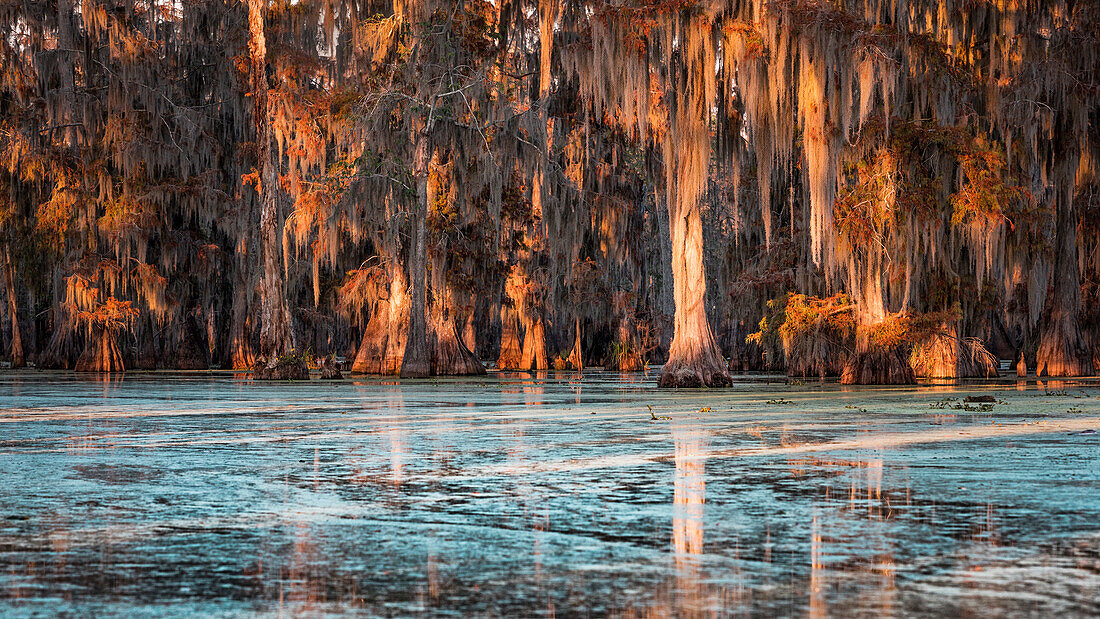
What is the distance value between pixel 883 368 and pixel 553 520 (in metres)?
21.2

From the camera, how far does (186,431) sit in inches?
474

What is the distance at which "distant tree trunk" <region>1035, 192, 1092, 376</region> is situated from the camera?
3192cm

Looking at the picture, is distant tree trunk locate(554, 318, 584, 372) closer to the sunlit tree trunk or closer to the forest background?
the forest background

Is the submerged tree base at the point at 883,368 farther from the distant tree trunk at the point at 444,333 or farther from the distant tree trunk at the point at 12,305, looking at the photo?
the distant tree trunk at the point at 12,305

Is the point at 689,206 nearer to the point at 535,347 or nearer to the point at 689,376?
the point at 689,376

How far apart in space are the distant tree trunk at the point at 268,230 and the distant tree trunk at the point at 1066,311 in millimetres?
18757

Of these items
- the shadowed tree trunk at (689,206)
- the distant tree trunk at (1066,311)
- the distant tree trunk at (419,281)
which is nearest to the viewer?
the shadowed tree trunk at (689,206)

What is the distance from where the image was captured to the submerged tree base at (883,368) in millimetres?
25875

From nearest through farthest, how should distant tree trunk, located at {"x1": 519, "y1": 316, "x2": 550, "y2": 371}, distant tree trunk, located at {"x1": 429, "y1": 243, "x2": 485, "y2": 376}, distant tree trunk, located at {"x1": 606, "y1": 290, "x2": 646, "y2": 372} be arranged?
distant tree trunk, located at {"x1": 429, "y1": 243, "x2": 485, "y2": 376}, distant tree trunk, located at {"x1": 606, "y1": 290, "x2": 646, "y2": 372}, distant tree trunk, located at {"x1": 519, "y1": 316, "x2": 550, "y2": 371}

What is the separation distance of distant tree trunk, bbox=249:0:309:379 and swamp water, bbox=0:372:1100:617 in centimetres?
1941

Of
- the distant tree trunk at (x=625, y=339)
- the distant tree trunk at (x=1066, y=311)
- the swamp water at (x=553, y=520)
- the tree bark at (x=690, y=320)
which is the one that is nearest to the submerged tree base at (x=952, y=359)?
the distant tree trunk at (x=1066, y=311)

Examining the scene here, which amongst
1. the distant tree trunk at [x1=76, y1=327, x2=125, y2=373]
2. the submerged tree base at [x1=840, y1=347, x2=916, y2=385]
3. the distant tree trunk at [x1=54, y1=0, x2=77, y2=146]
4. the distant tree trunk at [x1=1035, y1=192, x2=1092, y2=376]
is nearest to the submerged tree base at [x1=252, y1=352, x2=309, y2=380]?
the distant tree trunk at [x1=76, y1=327, x2=125, y2=373]

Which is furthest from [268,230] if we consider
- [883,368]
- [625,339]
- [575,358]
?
[883,368]

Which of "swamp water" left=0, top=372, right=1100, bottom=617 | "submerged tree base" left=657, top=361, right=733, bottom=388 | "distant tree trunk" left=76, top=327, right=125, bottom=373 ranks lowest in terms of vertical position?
"swamp water" left=0, top=372, right=1100, bottom=617
